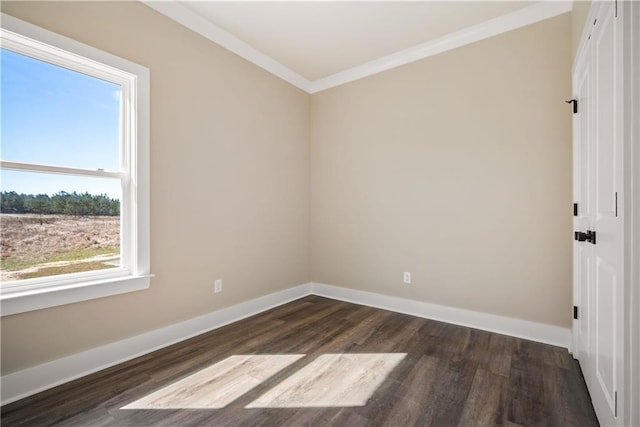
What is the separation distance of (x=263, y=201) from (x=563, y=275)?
2.93 m

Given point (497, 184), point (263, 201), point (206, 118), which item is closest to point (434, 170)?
point (497, 184)

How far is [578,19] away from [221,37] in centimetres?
295

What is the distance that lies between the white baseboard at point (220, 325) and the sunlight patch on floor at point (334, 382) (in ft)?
3.17

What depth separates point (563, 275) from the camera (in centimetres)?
239

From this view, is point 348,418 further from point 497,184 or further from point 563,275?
point 497,184

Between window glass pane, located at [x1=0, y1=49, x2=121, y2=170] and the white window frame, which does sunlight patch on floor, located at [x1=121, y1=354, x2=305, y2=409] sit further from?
window glass pane, located at [x1=0, y1=49, x2=121, y2=170]

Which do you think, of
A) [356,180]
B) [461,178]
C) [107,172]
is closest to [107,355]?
[107,172]

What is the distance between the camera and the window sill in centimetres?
171

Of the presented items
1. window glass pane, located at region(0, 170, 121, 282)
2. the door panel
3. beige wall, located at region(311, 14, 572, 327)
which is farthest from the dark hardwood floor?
window glass pane, located at region(0, 170, 121, 282)

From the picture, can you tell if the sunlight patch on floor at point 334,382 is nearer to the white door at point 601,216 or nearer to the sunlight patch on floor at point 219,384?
the sunlight patch on floor at point 219,384

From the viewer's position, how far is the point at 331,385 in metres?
1.90

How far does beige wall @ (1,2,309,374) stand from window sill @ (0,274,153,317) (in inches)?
2.3

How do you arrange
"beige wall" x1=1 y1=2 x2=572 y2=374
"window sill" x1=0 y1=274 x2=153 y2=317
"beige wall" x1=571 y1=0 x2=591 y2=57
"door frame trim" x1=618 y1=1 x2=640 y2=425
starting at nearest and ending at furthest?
"door frame trim" x1=618 y1=1 x2=640 y2=425
"window sill" x1=0 y1=274 x2=153 y2=317
"beige wall" x1=571 y1=0 x2=591 y2=57
"beige wall" x1=1 y1=2 x2=572 y2=374

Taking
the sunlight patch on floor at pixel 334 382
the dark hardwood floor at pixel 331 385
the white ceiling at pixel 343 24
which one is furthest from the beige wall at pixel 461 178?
the sunlight patch on floor at pixel 334 382
